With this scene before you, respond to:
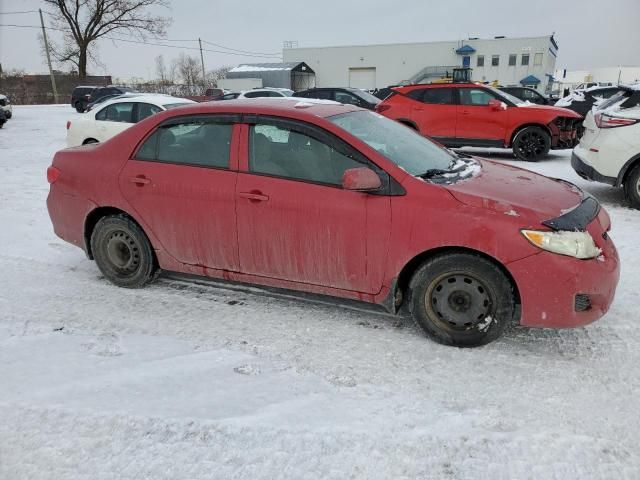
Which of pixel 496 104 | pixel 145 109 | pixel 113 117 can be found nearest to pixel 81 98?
pixel 113 117

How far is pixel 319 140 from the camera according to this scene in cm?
342

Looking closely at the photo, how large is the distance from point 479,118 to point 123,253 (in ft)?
28.9

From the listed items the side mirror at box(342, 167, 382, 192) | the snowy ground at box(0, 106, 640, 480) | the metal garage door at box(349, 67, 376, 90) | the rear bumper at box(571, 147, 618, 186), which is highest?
the metal garage door at box(349, 67, 376, 90)

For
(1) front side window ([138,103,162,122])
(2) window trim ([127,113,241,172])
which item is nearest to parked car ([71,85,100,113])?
A: (1) front side window ([138,103,162,122])

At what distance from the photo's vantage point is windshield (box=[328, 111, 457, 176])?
346 centimetres

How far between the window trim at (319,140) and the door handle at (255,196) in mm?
141

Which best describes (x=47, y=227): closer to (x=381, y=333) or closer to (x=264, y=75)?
(x=381, y=333)

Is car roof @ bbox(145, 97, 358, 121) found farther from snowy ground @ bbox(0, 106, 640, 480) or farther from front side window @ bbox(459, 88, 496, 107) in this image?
front side window @ bbox(459, 88, 496, 107)

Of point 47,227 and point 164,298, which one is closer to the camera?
point 164,298

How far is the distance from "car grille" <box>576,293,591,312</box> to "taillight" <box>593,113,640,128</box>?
15.0ft

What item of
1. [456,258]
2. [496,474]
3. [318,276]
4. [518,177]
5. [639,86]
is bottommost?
[496,474]

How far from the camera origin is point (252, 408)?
2623mm

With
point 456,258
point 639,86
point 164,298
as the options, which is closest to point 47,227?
point 164,298

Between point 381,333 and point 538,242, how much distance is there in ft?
3.96
